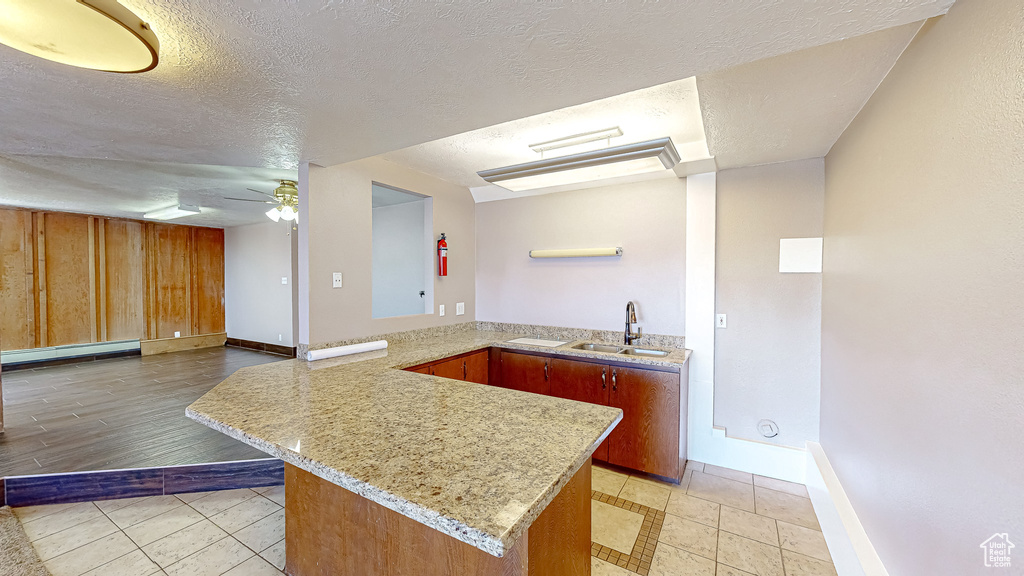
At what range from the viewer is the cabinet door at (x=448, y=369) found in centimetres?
255

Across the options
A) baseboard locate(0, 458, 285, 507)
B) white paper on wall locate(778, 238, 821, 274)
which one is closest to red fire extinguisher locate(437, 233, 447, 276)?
baseboard locate(0, 458, 285, 507)

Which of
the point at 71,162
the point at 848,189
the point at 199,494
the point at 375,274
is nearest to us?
the point at 848,189

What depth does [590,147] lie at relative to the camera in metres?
2.54

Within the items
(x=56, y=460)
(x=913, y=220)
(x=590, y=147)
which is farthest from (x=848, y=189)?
(x=56, y=460)

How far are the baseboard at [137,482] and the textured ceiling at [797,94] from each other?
11.2 ft

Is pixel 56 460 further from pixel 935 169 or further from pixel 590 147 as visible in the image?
pixel 935 169

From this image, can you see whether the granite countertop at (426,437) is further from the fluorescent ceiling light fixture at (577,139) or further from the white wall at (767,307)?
the white wall at (767,307)

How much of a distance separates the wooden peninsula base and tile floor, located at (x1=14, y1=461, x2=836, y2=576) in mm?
484

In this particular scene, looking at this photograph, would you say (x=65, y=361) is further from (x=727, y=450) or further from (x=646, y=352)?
(x=727, y=450)

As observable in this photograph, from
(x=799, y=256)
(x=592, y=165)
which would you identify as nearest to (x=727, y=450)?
(x=799, y=256)

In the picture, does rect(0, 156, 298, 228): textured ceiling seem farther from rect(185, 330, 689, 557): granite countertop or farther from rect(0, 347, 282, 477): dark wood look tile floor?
rect(185, 330, 689, 557): granite countertop

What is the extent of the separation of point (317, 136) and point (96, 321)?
22.0 feet

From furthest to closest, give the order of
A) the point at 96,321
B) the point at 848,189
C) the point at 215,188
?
1. the point at 96,321
2. the point at 215,188
3. the point at 848,189

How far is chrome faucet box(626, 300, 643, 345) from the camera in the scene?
2928mm
